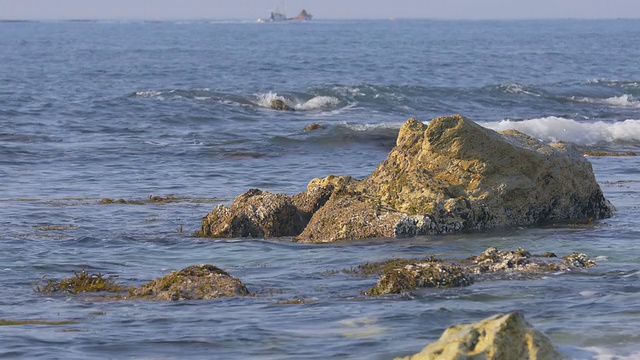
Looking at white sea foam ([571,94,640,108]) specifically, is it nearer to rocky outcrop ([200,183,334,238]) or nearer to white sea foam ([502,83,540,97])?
white sea foam ([502,83,540,97])

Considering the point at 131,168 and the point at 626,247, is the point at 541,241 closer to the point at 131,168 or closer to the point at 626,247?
the point at 626,247

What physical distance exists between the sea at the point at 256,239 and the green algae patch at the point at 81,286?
0.13 metres

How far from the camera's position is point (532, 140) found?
13.7 metres

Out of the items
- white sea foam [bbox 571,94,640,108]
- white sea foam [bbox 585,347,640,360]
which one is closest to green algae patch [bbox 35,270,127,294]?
white sea foam [bbox 585,347,640,360]

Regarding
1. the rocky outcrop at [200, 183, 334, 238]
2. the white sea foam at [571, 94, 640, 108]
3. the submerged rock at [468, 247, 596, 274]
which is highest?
the submerged rock at [468, 247, 596, 274]

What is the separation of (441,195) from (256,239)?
7.44 feet

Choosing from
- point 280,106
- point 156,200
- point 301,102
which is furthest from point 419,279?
point 301,102

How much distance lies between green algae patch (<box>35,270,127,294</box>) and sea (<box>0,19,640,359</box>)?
135mm

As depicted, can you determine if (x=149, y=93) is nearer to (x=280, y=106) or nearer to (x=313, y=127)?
(x=280, y=106)

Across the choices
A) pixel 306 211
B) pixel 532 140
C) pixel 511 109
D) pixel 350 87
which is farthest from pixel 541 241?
pixel 350 87

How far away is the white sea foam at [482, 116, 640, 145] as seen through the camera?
82.8 feet

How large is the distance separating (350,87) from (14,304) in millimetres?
29300

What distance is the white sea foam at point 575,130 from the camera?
82.8ft

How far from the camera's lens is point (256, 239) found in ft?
42.2
